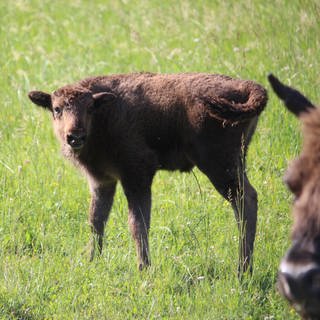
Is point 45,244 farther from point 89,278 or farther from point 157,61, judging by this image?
point 157,61

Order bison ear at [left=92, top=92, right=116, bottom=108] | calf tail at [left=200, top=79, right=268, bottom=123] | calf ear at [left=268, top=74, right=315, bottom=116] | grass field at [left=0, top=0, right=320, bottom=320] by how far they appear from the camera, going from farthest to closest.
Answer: bison ear at [left=92, top=92, right=116, bottom=108]
calf tail at [left=200, top=79, right=268, bottom=123]
grass field at [left=0, top=0, right=320, bottom=320]
calf ear at [left=268, top=74, right=315, bottom=116]

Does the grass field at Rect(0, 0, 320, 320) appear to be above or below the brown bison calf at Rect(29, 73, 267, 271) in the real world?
below

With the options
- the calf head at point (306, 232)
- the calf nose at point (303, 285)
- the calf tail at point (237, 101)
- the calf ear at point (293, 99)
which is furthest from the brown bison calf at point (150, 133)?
the calf nose at point (303, 285)

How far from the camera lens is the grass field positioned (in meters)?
6.18

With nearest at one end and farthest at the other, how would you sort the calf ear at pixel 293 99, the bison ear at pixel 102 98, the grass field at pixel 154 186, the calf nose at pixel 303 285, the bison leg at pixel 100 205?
the calf nose at pixel 303 285 → the calf ear at pixel 293 99 → the grass field at pixel 154 186 → the bison ear at pixel 102 98 → the bison leg at pixel 100 205

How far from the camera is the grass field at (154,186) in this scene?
6176 millimetres

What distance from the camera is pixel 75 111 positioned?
716 cm

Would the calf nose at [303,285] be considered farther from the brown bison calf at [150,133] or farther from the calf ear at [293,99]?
the brown bison calf at [150,133]

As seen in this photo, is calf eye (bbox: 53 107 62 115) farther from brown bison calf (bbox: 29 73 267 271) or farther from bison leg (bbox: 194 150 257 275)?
bison leg (bbox: 194 150 257 275)

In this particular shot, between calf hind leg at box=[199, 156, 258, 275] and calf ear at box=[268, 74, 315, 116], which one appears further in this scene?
calf hind leg at box=[199, 156, 258, 275]

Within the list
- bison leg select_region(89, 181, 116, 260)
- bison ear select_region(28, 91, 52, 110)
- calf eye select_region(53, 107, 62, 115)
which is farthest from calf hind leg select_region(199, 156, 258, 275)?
bison ear select_region(28, 91, 52, 110)

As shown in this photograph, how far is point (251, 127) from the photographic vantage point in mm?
7047

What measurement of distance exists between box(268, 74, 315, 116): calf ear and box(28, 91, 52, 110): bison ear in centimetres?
320

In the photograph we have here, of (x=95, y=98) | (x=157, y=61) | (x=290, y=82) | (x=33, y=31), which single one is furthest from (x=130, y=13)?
(x=95, y=98)
